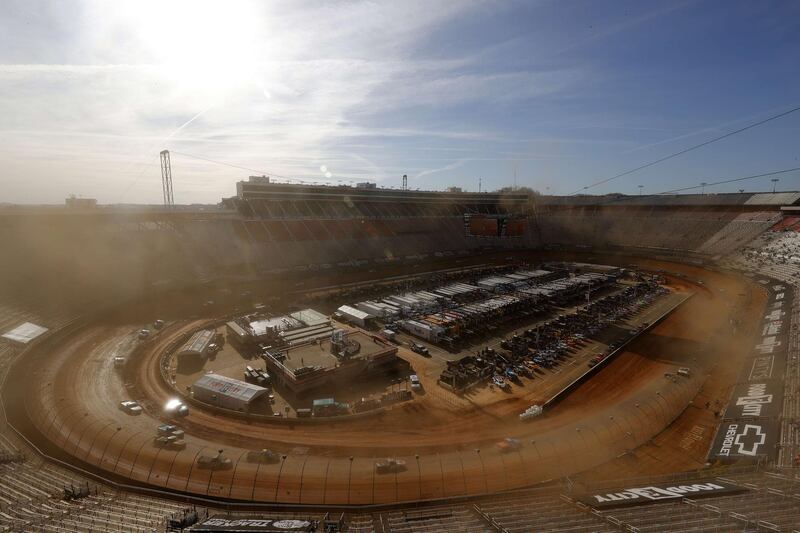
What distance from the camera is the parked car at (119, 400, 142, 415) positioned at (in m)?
21.2

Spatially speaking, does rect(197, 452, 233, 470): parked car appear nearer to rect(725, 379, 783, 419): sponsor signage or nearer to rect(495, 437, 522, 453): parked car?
rect(495, 437, 522, 453): parked car

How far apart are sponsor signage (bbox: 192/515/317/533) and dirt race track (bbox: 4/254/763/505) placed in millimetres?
2507

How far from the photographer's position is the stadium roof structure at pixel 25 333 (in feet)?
92.0

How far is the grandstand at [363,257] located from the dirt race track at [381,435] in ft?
3.80

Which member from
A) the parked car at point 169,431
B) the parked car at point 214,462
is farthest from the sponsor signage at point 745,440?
the parked car at point 169,431

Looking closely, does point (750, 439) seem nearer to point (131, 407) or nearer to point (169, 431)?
point (169, 431)

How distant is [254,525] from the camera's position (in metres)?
12.0

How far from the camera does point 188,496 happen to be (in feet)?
50.2

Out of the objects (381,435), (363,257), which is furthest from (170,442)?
(363,257)

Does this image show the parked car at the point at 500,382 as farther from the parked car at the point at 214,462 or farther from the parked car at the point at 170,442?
the parked car at the point at 170,442

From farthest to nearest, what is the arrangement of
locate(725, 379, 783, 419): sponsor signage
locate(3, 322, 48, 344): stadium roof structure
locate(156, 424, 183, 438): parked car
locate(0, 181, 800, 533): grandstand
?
locate(3, 322, 48, 344): stadium roof structure, locate(725, 379, 783, 419): sponsor signage, locate(156, 424, 183, 438): parked car, locate(0, 181, 800, 533): grandstand

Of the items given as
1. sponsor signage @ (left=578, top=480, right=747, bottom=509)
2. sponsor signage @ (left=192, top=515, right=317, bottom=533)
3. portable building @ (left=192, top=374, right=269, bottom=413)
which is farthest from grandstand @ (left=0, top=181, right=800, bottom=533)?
portable building @ (left=192, top=374, right=269, bottom=413)

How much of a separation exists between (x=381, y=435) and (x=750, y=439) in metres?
17.2

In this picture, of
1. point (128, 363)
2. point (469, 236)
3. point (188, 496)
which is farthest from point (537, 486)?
point (469, 236)
